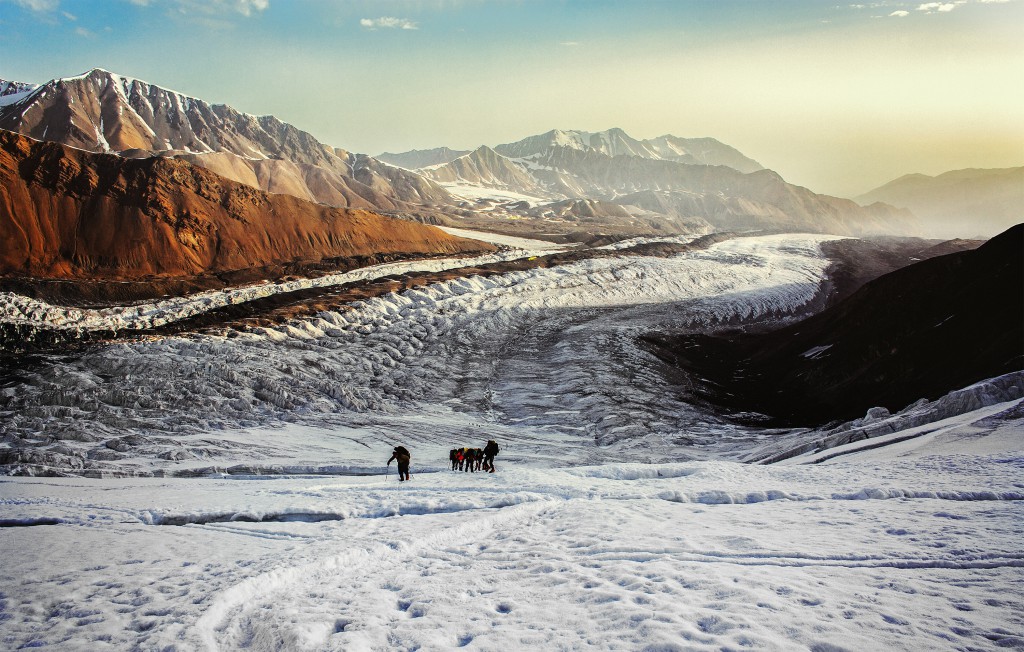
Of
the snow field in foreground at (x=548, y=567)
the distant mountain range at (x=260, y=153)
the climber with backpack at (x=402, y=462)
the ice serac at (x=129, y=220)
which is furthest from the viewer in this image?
the distant mountain range at (x=260, y=153)

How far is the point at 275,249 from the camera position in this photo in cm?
5625

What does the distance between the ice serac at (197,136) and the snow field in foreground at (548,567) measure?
3935 inches

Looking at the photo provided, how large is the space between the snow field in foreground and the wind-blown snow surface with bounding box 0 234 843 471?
795 centimetres

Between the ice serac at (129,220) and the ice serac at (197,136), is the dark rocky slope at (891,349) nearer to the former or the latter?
the ice serac at (129,220)

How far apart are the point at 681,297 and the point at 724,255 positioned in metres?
26.0

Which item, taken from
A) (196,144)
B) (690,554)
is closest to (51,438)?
(690,554)

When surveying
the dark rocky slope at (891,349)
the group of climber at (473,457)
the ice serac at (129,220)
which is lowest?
the group of climber at (473,457)

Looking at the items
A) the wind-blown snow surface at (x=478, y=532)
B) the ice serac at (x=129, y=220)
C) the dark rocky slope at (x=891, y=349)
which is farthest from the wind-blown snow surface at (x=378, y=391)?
the ice serac at (x=129, y=220)

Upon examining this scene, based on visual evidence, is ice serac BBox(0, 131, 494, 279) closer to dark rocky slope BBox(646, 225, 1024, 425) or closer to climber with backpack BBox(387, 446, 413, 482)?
dark rocky slope BBox(646, 225, 1024, 425)

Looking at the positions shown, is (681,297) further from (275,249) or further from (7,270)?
(7,270)

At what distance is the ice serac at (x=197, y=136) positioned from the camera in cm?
10150

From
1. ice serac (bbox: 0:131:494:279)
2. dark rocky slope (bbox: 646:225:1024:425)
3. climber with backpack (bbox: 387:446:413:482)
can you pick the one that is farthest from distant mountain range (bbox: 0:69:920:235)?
climber with backpack (bbox: 387:446:413:482)

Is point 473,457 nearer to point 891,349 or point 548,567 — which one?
point 548,567

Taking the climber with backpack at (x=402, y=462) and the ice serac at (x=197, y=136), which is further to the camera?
the ice serac at (x=197, y=136)
